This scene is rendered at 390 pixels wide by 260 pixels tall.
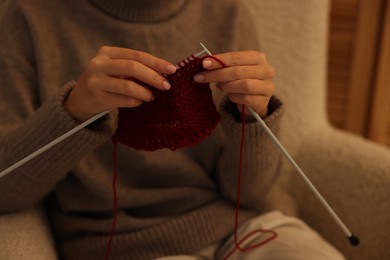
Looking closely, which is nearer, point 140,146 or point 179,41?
point 140,146

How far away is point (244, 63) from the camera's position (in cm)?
58

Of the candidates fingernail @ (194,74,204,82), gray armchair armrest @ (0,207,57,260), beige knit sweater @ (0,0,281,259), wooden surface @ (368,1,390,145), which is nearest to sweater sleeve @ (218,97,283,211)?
beige knit sweater @ (0,0,281,259)

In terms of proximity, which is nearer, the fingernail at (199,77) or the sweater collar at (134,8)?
the fingernail at (199,77)

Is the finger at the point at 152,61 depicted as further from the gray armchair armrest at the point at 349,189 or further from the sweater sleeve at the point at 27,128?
the gray armchair armrest at the point at 349,189

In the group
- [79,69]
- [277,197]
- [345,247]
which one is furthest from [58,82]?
[345,247]

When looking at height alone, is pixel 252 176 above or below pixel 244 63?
below

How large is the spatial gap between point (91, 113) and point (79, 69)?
0.18 meters

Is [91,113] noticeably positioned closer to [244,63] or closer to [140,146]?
[140,146]

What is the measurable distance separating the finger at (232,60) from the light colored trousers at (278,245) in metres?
0.29

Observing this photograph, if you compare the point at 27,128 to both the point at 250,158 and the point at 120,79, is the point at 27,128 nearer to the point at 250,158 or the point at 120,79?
the point at 120,79

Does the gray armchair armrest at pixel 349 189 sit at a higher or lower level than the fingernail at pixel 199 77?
lower

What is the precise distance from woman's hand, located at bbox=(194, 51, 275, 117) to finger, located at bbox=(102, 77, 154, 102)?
8cm

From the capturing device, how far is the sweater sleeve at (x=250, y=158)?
26.2 inches

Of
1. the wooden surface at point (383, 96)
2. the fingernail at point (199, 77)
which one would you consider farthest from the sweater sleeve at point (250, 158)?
the wooden surface at point (383, 96)
